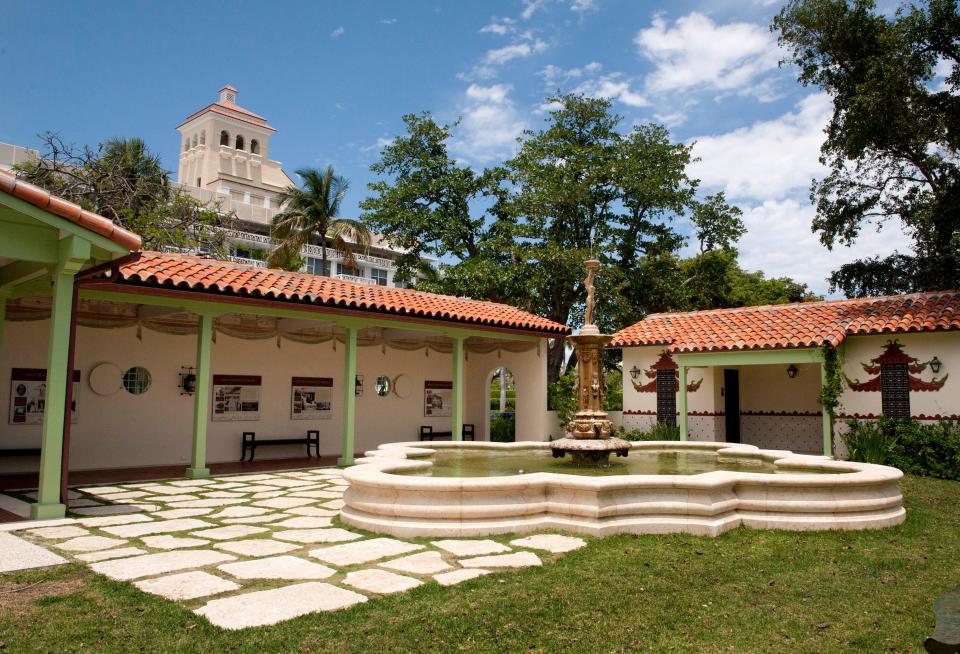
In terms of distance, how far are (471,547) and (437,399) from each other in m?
12.1

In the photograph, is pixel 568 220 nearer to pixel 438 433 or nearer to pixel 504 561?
pixel 438 433

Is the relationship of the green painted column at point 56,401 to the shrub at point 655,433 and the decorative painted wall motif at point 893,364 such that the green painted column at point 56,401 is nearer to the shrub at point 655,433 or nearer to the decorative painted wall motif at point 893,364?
the shrub at point 655,433

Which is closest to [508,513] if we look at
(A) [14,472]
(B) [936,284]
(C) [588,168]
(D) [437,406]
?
(A) [14,472]

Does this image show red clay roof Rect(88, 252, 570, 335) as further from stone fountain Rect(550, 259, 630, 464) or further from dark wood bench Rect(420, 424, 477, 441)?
stone fountain Rect(550, 259, 630, 464)

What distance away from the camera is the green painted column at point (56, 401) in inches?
284

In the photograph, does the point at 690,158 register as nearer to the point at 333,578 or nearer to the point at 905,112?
the point at 905,112

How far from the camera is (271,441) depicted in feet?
45.2

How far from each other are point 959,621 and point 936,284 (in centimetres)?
1899

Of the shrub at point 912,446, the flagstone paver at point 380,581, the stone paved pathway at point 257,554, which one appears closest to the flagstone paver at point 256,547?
the stone paved pathway at point 257,554

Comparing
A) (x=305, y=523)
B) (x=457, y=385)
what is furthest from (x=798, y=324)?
(x=305, y=523)

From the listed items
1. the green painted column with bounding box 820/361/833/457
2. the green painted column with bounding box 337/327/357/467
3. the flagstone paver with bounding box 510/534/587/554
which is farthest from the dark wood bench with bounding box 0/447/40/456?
the green painted column with bounding box 820/361/833/457

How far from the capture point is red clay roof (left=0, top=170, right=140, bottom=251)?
6.62 meters

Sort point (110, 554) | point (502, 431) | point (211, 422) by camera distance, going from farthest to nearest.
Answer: point (502, 431), point (211, 422), point (110, 554)

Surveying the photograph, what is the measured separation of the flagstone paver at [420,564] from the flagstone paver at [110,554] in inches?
85.9
